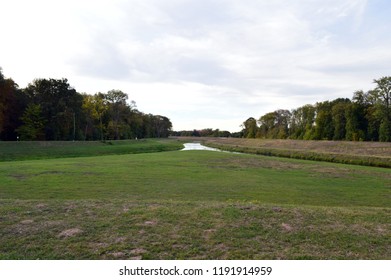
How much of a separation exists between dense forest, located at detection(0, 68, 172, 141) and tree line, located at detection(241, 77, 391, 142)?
2132 inches

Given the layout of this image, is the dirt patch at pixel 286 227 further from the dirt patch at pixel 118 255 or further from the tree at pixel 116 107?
the tree at pixel 116 107

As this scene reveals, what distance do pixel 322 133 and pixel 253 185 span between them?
66.3 metres

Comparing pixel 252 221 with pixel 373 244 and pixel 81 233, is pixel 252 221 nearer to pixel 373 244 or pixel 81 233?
pixel 373 244

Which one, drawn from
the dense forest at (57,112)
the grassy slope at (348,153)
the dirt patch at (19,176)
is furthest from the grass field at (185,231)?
the dense forest at (57,112)

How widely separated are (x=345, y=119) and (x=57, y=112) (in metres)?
67.2

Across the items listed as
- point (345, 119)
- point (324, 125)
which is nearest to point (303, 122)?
point (324, 125)

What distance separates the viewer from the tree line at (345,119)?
5559cm

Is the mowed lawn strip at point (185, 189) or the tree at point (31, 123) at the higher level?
the tree at point (31, 123)

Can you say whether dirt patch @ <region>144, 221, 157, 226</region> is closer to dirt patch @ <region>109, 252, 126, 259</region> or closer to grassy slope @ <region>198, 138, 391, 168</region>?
dirt patch @ <region>109, 252, 126, 259</region>

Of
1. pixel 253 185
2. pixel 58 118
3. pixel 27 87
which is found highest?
pixel 27 87

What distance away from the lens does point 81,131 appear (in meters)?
61.1

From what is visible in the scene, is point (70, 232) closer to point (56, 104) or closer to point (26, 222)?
point (26, 222)

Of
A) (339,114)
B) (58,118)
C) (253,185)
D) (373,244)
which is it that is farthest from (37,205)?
(339,114)

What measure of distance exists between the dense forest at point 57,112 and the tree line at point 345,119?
54.1 m
